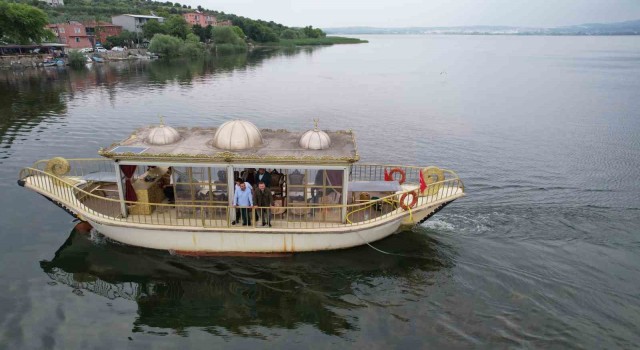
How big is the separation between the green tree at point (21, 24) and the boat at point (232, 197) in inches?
3069

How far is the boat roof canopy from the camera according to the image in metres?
13.3

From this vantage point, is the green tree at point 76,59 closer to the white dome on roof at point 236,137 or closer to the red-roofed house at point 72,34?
the red-roofed house at point 72,34

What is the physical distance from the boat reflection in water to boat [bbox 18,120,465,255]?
601mm

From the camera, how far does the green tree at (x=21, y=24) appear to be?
7394 centimetres

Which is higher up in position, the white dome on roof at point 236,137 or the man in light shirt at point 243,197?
the white dome on roof at point 236,137

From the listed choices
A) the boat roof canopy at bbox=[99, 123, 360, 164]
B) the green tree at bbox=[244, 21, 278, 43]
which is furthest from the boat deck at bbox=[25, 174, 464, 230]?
the green tree at bbox=[244, 21, 278, 43]

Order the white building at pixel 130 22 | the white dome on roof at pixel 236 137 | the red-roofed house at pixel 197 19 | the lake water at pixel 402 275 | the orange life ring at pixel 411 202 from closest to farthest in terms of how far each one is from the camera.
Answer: the lake water at pixel 402 275 < the white dome on roof at pixel 236 137 < the orange life ring at pixel 411 202 < the white building at pixel 130 22 < the red-roofed house at pixel 197 19

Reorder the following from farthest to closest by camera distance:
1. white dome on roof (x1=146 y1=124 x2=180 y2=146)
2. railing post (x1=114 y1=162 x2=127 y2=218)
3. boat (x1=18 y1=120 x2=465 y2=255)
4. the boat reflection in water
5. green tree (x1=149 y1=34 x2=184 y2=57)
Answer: green tree (x1=149 y1=34 x2=184 y2=57)
white dome on roof (x1=146 y1=124 x2=180 y2=146)
railing post (x1=114 y1=162 x2=127 y2=218)
boat (x1=18 y1=120 x2=465 y2=255)
the boat reflection in water

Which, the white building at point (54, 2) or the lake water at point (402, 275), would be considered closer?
the lake water at point (402, 275)

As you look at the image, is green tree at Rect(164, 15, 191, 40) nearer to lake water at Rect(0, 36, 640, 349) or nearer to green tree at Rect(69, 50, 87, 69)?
green tree at Rect(69, 50, 87, 69)

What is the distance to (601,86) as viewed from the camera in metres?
56.4

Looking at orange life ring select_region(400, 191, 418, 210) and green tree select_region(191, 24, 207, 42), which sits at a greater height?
green tree select_region(191, 24, 207, 42)

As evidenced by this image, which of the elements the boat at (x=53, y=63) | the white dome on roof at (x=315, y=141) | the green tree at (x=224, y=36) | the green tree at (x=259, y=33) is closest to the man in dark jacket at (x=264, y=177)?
the white dome on roof at (x=315, y=141)

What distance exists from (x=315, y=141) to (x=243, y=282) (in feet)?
16.9
